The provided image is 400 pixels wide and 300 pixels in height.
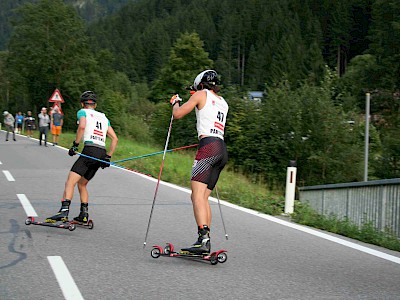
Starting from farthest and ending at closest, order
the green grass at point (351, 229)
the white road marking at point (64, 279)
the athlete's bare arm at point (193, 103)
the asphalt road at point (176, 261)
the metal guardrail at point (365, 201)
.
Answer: the metal guardrail at point (365, 201) < the green grass at point (351, 229) < the athlete's bare arm at point (193, 103) < the asphalt road at point (176, 261) < the white road marking at point (64, 279)

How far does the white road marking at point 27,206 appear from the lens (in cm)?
883

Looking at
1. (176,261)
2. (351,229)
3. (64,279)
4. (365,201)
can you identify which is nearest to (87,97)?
(176,261)

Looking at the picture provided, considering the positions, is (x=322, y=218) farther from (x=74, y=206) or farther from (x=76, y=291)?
(x=76, y=291)

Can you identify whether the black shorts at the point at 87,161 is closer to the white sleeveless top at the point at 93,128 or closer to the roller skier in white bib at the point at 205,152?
the white sleeveless top at the point at 93,128

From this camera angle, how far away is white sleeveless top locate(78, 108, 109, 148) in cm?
761

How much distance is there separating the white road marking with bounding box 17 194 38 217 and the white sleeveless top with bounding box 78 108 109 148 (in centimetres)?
184

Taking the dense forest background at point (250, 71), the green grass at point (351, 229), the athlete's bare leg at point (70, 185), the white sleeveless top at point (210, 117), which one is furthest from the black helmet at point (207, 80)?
the dense forest background at point (250, 71)

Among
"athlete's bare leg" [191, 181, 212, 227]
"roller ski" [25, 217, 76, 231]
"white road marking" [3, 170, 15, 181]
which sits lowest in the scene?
"roller ski" [25, 217, 76, 231]

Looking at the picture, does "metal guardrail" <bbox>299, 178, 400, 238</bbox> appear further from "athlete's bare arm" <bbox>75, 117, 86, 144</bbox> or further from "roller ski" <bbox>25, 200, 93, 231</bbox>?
"athlete's bare arm" <bbox>75, 117, 86, 144</bbox>

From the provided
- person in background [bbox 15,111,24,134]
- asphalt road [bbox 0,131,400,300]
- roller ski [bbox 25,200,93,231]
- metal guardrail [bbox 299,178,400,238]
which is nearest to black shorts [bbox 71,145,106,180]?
roller ski [bbox 25,200,93,231]

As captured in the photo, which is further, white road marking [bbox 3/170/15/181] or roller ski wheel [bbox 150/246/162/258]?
white road marking [bbox 3/170/15/181]

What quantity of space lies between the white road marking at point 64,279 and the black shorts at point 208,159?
152 cm

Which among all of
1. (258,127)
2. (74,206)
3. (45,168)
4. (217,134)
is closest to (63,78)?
(258,127)

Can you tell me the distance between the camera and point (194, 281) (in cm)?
518
